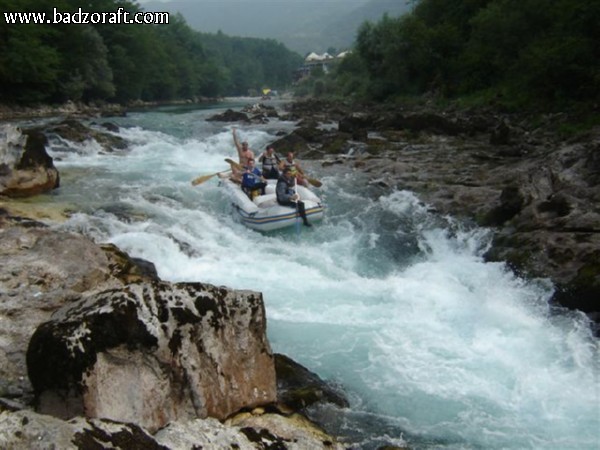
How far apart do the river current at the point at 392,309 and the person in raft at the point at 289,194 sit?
0.51 metres

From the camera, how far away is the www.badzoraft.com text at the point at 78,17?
94.6 feet

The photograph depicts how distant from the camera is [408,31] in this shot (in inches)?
1353

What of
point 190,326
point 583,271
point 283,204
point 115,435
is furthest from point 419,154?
point 115,435

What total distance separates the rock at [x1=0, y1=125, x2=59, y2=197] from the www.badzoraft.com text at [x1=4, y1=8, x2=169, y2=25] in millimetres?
15927

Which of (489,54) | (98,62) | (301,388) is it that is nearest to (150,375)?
(301,388)

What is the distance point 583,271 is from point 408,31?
3105 centimetres

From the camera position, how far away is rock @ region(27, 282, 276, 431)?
3.29 m

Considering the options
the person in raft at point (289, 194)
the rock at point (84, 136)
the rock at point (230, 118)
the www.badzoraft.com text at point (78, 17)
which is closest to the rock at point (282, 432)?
the person in raft at point (289, 194)

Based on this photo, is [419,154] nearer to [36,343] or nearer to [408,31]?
[36,343]

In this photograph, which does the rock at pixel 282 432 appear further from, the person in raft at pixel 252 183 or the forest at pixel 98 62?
the forest at pixel 98 62

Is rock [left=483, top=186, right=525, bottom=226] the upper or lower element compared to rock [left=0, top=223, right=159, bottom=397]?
upper

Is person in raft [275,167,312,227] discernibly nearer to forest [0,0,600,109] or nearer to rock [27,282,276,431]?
rock [27,282,276,431]

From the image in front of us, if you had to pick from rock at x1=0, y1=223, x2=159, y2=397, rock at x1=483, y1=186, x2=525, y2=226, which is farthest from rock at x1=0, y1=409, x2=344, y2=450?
rock at x1=483, y1=186, x2=525, y2=226

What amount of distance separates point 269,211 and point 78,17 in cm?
3509
